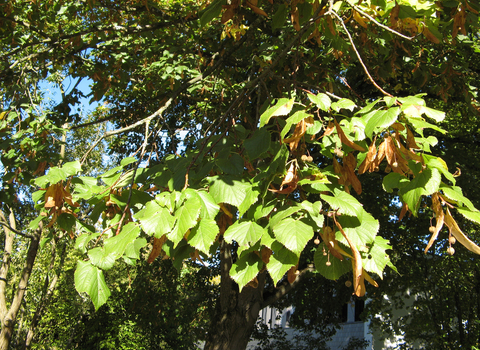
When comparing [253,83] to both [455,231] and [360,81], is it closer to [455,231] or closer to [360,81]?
[455,231]

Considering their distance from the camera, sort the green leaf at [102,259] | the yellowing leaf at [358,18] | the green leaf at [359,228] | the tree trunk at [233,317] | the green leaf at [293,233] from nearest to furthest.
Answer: the green leaf at [293,233], the green leaf at [359,228], the green leaf at [102,259], the yellowing leaf at [358,18], the tree trunk at [233,317]

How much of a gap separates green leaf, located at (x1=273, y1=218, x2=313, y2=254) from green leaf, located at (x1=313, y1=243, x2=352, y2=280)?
8.7 inches

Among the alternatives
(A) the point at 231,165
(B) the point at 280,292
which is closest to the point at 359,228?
(A) the point at 231,165

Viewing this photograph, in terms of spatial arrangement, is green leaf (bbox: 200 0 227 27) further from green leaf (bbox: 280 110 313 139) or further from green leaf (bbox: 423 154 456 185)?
green leaf (bbox: 423 154 456 185)

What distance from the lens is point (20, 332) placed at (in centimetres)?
1078

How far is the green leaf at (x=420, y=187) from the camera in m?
1.61

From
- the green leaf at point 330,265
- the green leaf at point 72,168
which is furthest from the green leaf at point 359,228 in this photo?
the green leaf at point 72,168

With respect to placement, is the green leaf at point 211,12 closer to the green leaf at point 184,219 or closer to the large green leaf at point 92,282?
the green leaf at point 184,219

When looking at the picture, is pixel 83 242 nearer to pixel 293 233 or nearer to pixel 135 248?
pixel 135 248

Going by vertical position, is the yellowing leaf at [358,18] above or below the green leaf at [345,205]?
above

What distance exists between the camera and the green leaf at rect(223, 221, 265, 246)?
1.69 metres

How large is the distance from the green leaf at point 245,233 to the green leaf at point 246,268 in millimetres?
114

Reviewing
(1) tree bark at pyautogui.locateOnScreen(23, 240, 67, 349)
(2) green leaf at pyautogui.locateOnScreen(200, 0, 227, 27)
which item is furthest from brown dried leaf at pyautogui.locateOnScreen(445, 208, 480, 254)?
(1) tree bark at pyautogui.locateOnScreen(23, 240, 67, 349)

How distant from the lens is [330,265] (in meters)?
1.69
